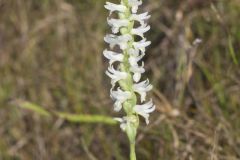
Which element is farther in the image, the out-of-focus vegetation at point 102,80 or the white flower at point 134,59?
the out-of-focus vegetation at point 102,80

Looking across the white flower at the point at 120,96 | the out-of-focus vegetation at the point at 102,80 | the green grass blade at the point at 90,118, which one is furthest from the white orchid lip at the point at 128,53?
the green grass blade at the point at 90,118

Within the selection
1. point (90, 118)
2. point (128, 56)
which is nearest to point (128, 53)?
point (128, 56)

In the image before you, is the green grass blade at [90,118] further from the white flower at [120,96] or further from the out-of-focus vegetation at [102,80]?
the white flower at [120,96]

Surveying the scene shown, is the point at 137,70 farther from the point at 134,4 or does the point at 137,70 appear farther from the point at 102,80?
the point at 102,80

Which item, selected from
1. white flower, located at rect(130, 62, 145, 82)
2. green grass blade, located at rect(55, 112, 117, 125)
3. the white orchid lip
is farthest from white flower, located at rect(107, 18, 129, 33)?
green grass blade, located at rect(55, 112, 117, 125)

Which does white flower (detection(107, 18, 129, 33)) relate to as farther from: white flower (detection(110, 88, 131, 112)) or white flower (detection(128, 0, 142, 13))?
white flower (detection(110, 88, 131, 112))

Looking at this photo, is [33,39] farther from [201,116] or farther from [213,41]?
[201,116]

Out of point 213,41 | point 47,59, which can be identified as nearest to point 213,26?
point 213,41

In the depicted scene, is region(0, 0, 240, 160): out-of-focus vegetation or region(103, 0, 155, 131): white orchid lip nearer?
region(103, 0, 155, 131): white orchid lip

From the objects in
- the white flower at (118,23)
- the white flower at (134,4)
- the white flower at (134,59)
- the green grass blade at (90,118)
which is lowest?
the green grass blade at (90,118)
